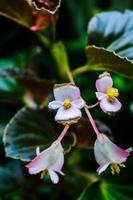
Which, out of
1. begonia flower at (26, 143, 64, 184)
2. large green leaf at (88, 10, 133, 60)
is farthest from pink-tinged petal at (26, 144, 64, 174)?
large green leaf at (88, 10, 133, 60)

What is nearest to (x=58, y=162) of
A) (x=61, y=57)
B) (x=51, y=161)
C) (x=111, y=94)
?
(x=51, y=161)

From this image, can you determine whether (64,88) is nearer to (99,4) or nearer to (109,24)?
(109,24)

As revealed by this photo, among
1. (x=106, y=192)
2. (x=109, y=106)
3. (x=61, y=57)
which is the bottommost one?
(x=106, y=192)

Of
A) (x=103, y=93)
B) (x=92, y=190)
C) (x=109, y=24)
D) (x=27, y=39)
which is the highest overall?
(x=27, y=39)

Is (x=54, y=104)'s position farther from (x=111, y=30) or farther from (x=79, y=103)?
(x=111, y=30)

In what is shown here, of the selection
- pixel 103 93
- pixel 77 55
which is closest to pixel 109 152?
pixel 103 93
